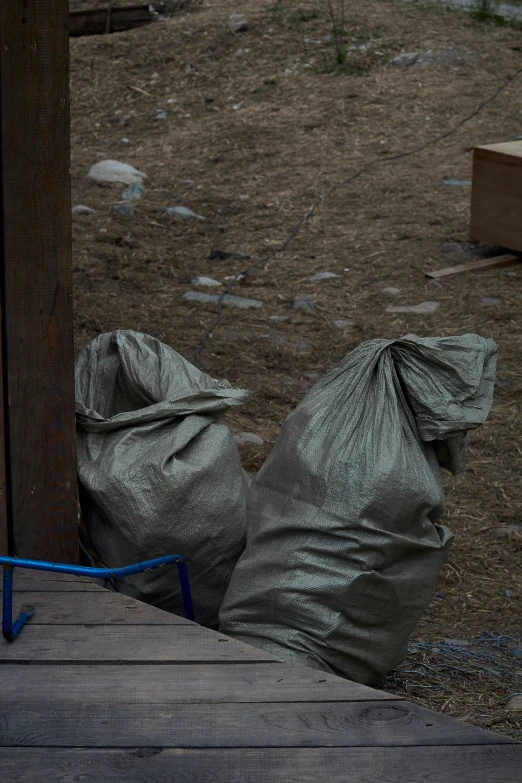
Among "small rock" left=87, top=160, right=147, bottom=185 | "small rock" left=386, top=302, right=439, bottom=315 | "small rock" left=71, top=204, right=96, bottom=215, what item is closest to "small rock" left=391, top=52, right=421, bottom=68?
"small rock" left=87, top=160, right=147, bottom=185

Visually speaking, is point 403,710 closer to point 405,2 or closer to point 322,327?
point 322,327

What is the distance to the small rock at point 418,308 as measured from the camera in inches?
201

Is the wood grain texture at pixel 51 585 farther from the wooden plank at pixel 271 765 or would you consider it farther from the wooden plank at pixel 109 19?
the wooden plank at pixel 109 19

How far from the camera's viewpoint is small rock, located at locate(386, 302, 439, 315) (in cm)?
510

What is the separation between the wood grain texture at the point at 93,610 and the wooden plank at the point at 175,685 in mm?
172

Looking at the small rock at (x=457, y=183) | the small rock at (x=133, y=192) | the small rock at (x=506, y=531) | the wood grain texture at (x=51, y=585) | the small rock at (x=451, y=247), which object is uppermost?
the wood grain texture at (x=51, y=585)

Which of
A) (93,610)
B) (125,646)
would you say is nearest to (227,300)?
(93,610)

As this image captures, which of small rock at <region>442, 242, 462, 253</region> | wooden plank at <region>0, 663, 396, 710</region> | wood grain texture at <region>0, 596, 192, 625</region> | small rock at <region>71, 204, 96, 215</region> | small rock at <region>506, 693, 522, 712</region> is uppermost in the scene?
wooden plank at <region>0, 663, 396, 710</region>

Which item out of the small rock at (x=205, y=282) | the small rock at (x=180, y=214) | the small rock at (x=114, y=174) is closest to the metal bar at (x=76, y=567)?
the small rock at (x=205, y=282)

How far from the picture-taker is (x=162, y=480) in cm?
238

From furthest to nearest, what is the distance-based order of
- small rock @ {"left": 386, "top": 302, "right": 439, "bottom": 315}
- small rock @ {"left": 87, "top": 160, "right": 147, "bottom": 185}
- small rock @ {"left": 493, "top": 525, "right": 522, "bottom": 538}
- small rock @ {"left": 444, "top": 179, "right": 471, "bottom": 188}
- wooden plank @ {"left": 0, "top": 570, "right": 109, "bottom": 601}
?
small rock @ {"left": 87, "top": 160, "right": 147, "bottom": 185}
small rock @ {"left": 444, "top": 179, "right": 471, "bottom": 188}
small rock @ {"left": 386, "top": 302, "right": 439, "bottom": 315}
small rock @ {"left": 493, "top": 525, "right": 522, "bottom": 538}
wooden plank @ {"left": 0, "top": 570, "right": 109, "bottom": 601}

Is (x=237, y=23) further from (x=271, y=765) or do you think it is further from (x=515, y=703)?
(x=271, y=765)

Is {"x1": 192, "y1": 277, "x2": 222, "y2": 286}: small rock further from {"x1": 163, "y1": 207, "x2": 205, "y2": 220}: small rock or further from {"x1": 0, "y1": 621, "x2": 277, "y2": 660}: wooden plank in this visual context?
{"x1": 0, "y1": 621, "x2": 277, "y2": 660}: wooden plank

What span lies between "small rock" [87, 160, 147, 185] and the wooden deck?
5632mm
